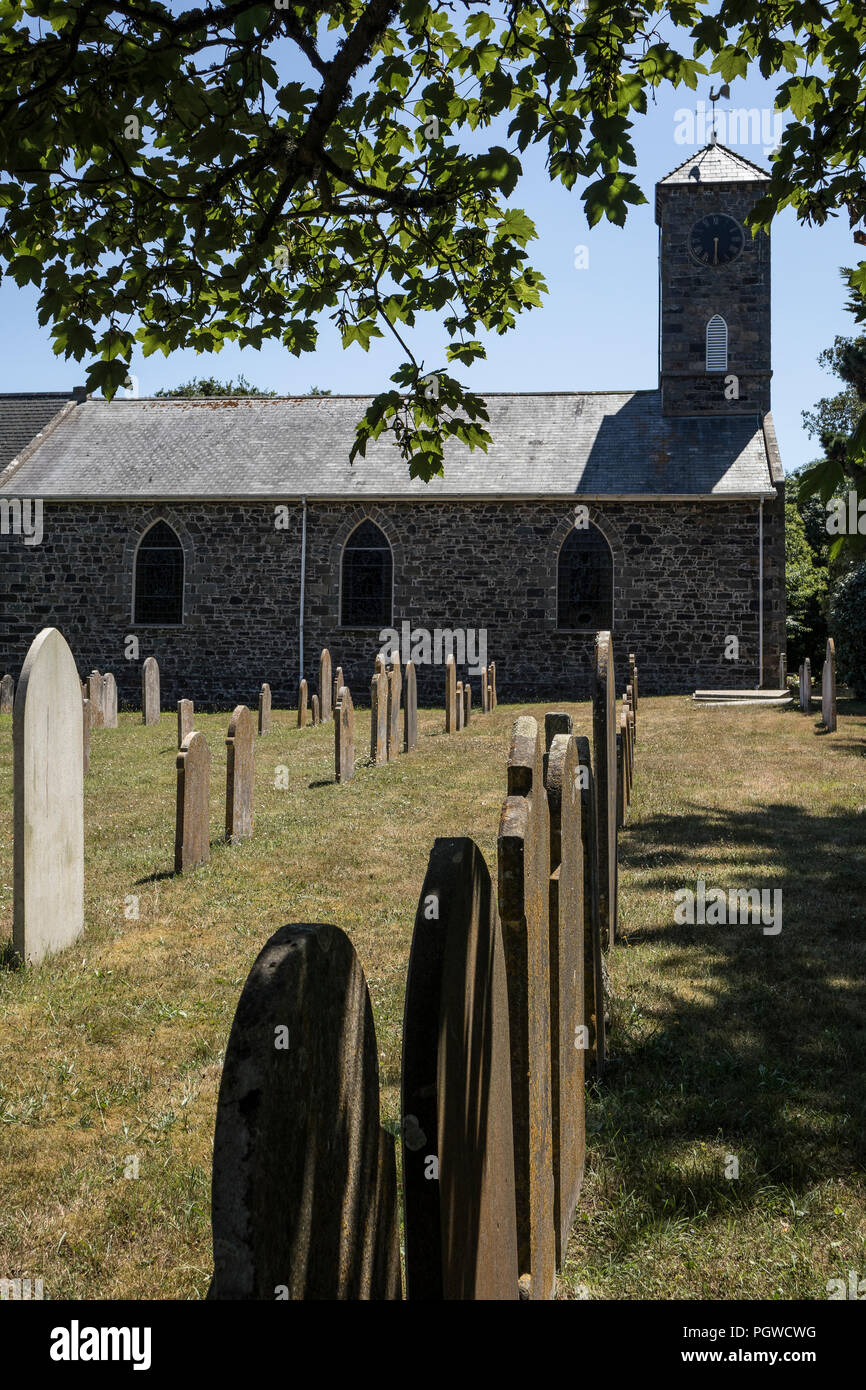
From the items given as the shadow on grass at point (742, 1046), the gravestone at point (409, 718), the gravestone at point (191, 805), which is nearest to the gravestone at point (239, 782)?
the gravestone at point (191, 805)

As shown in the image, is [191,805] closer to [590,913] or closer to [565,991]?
[590,913]

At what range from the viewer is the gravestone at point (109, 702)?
17469 millimetres

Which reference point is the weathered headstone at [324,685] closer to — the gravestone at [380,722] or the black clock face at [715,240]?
the gravestone at [380,722]

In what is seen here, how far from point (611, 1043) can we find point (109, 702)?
A: 48.6 ft

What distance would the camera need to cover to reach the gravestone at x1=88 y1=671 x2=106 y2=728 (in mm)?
17109

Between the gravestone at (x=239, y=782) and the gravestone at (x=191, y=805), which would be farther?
the gravestone at (x=239, y=782)

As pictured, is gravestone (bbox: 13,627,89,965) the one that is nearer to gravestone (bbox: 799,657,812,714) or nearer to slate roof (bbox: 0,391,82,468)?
gravestone (bbox: 799,657,812,714)

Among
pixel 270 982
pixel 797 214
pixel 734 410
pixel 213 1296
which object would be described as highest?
pixel 734 410

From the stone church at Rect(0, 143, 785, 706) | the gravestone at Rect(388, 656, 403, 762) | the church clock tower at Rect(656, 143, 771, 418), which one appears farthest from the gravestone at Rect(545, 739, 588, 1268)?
the church clock tower at Rect(656, 143, 771, 418)

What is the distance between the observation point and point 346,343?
580cm

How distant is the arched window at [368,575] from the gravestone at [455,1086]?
21015 millimetres
